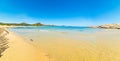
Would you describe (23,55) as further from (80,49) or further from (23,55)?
(80,49)

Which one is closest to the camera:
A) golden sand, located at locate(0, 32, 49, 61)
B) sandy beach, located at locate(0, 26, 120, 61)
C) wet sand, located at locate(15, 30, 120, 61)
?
golden sand, located at locate(0, 32, 49, 61)

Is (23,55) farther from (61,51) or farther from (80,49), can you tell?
(80,49)

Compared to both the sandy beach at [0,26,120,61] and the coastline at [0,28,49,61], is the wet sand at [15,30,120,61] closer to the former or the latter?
the sandy beach at [0,26,120,61]

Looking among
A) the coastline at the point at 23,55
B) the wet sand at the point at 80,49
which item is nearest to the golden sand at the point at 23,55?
the coastline at the point at 23,55

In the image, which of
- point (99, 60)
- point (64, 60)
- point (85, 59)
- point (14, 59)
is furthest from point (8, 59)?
point (99, 60)

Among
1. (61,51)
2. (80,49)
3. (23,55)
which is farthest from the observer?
(80,49)

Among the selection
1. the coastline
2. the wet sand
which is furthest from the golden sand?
the wet sand

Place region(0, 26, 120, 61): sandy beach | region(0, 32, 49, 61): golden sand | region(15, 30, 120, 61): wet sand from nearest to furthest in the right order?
1. region(0, 32, 49, 61): golden sand
2. region(0, 26, 120, 61): sandy beach
3. region(15, 30, 120, 61): wet sand

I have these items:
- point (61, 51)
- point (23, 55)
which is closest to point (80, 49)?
point (61, 51)

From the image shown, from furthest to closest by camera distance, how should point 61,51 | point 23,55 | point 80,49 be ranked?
point 80,49
point 61,51
point 23,55

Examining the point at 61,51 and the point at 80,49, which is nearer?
the point at 61,51

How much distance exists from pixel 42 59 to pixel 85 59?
1.97 metres

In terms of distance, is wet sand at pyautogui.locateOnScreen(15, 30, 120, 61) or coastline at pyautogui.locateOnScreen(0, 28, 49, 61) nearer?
coastline at pyautogui.locateOnScreen(0, 28, 49, 61)

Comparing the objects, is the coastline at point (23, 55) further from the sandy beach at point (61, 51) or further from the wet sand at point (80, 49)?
the wet sand at point (80, 49)
